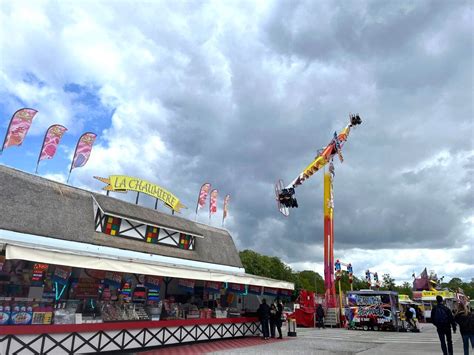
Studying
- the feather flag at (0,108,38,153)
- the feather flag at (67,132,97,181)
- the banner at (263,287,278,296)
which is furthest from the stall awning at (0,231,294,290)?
the feather flag at (67,132,97,181)

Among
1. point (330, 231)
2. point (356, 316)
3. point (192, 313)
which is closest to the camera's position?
point (192, 313)

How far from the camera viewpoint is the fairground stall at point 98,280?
9617mm

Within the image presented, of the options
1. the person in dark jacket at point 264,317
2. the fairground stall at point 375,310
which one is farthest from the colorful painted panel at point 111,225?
the fairground stall at point 375,310

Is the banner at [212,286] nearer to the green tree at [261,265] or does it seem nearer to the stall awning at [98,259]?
the stall awning at [98,259]

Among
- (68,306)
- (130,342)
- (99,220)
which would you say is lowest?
(130,342)

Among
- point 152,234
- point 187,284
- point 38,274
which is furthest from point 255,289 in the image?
point 38,274

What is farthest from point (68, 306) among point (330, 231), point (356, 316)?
point (330, 231)

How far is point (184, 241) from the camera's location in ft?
67.5

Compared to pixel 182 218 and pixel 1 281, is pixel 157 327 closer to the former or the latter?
pixel 1 281

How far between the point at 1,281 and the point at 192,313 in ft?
22.2

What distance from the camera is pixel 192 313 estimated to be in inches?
586

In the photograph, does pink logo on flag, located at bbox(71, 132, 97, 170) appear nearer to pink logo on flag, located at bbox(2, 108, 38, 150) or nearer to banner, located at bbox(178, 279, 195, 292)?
pink logo on flag, located at bbox(2, 108, 38, 150)

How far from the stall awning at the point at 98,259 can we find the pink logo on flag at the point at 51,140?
4.07 metres

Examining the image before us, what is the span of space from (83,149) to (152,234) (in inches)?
203
